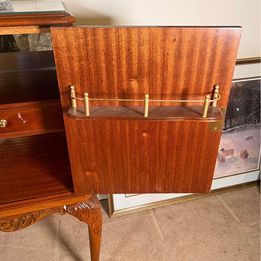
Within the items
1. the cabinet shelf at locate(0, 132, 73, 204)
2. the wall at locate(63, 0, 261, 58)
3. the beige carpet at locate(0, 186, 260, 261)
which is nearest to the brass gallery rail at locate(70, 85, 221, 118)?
the cabinet shelf at locate(0, 132, 73, 204)

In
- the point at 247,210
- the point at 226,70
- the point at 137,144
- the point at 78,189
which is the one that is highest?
the point at 226,70

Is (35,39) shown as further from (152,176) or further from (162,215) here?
(162,215)

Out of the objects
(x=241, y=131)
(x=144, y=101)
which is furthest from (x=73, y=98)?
(x=241, y=131)

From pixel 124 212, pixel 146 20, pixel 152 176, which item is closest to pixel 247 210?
pixel 124 212

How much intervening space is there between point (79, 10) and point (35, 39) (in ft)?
0.56

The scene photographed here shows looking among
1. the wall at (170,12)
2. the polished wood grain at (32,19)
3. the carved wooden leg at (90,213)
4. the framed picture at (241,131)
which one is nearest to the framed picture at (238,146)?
the framed picture at (241,131)

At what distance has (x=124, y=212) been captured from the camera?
4.09ft

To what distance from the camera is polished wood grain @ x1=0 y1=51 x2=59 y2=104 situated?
2.07ft

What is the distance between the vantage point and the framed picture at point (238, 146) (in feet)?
3.74

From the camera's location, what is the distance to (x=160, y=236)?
115cm

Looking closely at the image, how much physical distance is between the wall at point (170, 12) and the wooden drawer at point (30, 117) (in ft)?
1.27

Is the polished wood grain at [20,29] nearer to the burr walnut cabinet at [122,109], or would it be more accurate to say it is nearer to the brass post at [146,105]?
the burr walnut cabinet at [122,109]

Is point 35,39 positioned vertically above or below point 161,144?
above

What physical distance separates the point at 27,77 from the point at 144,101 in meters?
0.40
